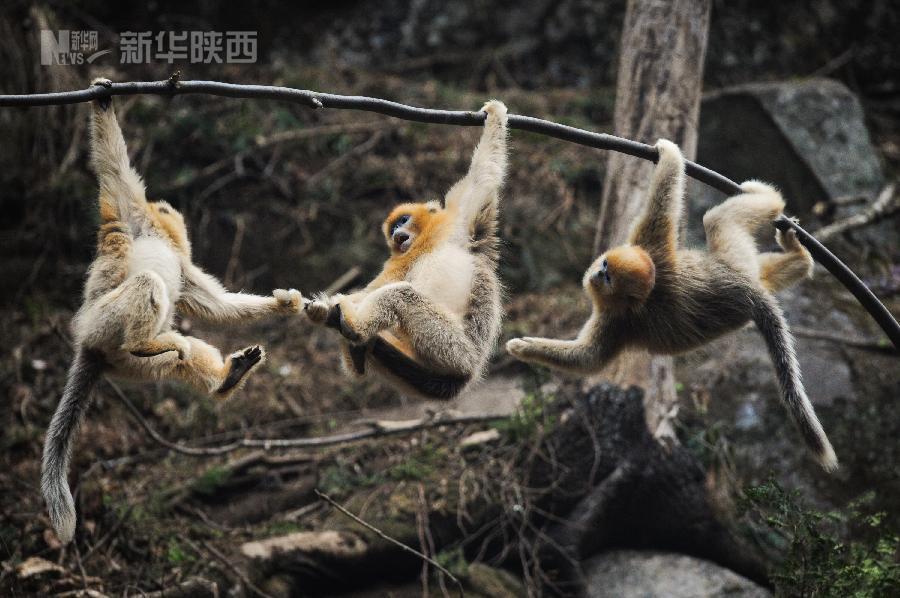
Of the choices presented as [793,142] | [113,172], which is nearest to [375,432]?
[113,172]

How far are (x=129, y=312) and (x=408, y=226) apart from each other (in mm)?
1775

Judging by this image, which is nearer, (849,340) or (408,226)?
(408,226)

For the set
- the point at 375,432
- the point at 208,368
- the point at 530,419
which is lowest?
the point at 375,432

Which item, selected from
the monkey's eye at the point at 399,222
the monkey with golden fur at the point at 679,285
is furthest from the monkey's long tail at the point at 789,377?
the monkey's eye at the point at 399,222

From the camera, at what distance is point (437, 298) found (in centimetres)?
484

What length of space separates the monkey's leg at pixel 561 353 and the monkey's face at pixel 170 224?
213cm

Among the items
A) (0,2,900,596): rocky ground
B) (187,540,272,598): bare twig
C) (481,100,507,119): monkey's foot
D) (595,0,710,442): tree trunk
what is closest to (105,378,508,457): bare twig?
(0,2,900,596): rocky ground

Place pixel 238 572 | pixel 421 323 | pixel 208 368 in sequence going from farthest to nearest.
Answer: pixel 238 572, pixel 421 323, pixel 208 368

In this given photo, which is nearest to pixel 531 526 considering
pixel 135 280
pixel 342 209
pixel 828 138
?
pixel 135 280

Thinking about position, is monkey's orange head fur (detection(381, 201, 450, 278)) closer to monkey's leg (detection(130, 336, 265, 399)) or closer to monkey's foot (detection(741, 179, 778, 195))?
monkey's leg (detection(130, 336, 265, 399))

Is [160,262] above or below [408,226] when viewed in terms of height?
below
